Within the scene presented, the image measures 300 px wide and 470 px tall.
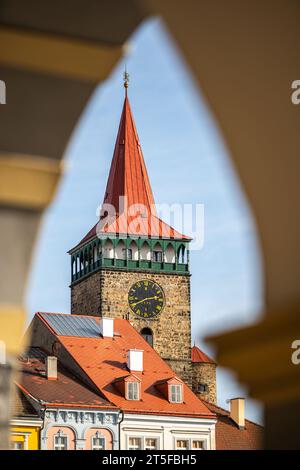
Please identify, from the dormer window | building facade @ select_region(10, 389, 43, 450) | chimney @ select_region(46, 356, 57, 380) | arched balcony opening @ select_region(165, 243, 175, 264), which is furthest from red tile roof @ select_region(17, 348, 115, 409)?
arched balcony opening @ select_region(165, 243, 175, 264)

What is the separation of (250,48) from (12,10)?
2.92 ft

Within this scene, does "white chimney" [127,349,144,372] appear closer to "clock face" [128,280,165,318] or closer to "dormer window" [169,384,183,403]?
"dormer window" [169,384,183,403]

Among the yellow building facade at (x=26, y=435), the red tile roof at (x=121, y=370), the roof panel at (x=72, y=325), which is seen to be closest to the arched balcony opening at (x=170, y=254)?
the red tile roof at (x=121, y=370)

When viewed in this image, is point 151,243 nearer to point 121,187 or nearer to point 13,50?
point 121,187

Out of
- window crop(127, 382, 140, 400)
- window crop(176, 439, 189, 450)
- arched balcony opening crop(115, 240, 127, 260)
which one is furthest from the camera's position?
arched balcony opening crop(115, 240, 127, 260)

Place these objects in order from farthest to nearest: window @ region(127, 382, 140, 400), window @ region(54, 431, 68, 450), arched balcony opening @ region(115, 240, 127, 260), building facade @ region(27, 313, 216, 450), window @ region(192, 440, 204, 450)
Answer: arched balcony opening @ region(115, 240, 127, 260) → window @ region(127, 382, 140, 400) → window @ region(192, 440, 204, 450) → building facade @ region(27, 313, 216, 450) → window @ region(54, 431, 68, 450)

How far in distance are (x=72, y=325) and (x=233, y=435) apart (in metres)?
5.85

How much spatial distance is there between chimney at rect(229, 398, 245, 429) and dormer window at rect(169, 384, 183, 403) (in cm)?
195

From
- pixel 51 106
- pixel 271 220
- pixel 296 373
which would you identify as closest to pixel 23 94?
pixel 51 106

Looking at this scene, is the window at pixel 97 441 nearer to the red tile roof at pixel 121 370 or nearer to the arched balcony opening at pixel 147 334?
the red tile roof at pixel 121 370

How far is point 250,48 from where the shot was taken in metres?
5.03

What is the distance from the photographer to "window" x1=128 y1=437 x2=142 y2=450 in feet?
113

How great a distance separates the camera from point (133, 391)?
36.3m

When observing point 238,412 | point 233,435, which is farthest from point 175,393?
point 238,412
